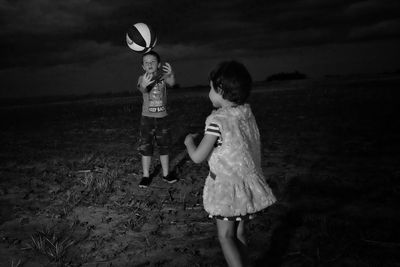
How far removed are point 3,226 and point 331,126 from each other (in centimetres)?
1036

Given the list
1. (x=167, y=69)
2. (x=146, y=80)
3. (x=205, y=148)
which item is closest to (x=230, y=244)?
(x=205, y=148)

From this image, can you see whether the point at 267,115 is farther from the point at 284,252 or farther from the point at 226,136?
the point at 226,136

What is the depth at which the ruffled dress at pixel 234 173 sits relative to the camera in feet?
8.77

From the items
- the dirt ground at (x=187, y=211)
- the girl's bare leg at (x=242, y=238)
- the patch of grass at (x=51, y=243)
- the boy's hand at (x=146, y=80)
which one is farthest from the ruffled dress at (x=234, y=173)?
the boy's hand at (x=146, y=80)

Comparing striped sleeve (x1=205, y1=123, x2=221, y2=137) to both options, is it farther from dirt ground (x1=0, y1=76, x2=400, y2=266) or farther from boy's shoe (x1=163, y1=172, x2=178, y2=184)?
boy's shoe (x1=163, y1=172, x2=178, y2=184)

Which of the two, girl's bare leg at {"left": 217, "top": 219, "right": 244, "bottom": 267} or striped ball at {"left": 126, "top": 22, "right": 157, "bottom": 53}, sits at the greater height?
striped ball at {"left": 126, "top": 22, "right": 157, "bottom": 53}

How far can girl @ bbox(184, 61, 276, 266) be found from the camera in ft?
8.64

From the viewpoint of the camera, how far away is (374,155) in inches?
307

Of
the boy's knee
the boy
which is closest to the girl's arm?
the boy

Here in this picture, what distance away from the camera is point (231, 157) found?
2.72 metres

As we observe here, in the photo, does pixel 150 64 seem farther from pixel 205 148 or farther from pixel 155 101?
pixel 205 148

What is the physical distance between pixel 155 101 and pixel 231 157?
11.3 ft

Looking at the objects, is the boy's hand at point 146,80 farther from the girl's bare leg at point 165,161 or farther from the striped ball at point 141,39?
the girl's bare leg at point 165,161

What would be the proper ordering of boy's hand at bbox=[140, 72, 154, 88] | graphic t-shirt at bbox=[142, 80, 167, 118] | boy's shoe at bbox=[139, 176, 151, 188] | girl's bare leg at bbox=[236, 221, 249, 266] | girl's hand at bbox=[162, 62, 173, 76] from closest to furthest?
girl's bare leg at bbox=[236, 221, 249, 266]
boy's hand at bbox=[140, 72, 154, 88]
girl's hand at bbox=[162, 62, 173, 76]
graphic t-shirt at bbox=[142, 80, 167, 118]
boy's shoe at bbox=[139, 176, 151, 188]
